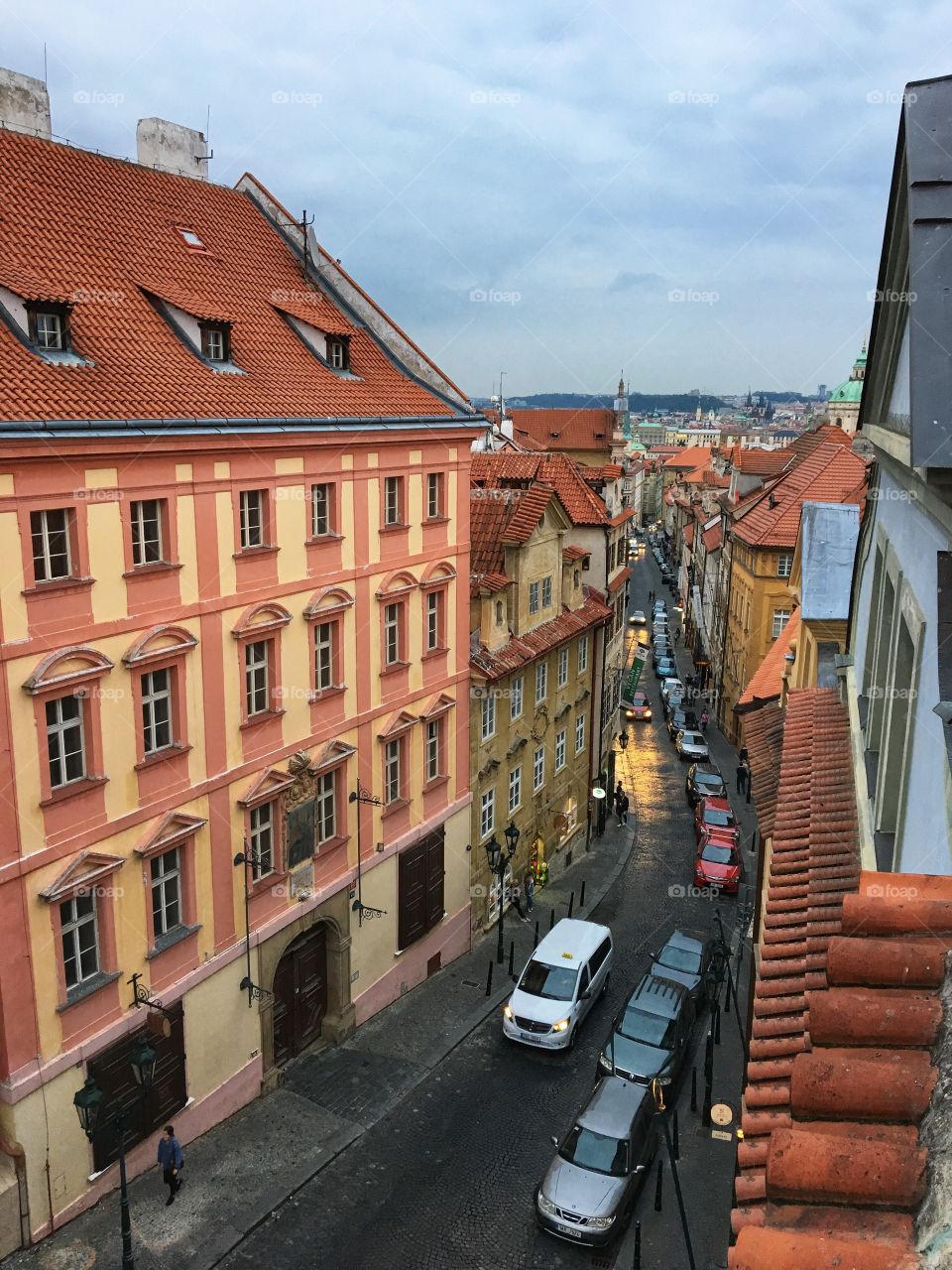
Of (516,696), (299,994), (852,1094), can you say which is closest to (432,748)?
(516,696)

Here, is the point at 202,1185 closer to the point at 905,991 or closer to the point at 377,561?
the point at 377,561

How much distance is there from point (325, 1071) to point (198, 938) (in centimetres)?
605

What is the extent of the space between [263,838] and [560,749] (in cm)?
1712

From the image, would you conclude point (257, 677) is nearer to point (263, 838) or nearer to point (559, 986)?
point (263, 838)

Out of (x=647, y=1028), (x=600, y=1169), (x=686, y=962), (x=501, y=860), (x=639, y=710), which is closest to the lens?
(x=600, y=1169)

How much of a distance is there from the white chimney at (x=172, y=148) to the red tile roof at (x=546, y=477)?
49.5 feet

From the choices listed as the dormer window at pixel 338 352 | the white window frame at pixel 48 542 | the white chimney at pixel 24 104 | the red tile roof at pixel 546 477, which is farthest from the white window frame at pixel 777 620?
the white window frame at pixel 48 542

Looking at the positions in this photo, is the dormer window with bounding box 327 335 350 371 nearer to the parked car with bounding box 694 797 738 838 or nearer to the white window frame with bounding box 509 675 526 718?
the white window frame with bounding box 509 675 526 718

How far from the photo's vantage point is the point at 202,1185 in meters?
19.2

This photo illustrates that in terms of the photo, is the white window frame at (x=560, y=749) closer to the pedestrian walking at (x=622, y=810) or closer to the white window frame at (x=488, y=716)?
the white window frame at (x=488, y=716)

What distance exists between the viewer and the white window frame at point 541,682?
33750mm

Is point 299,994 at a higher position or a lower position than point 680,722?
higher

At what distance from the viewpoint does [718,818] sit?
39750 mm

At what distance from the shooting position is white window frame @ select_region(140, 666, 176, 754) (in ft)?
59.8
